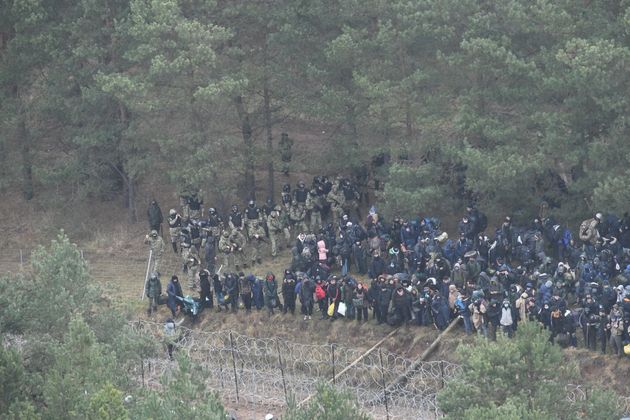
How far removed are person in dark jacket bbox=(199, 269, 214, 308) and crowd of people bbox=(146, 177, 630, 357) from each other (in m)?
0.02

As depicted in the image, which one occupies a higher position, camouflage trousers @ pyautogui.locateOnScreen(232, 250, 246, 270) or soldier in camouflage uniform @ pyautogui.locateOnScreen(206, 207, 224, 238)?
soldier in camouflage uniform @ pyautogui.locateOnScreen(206, 207, 224, 238)

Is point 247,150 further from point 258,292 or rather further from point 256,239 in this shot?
point 258,292

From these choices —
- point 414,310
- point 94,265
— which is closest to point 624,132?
point 414,310

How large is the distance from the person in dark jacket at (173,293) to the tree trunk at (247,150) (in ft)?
22.0

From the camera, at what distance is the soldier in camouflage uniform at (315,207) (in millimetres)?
47375

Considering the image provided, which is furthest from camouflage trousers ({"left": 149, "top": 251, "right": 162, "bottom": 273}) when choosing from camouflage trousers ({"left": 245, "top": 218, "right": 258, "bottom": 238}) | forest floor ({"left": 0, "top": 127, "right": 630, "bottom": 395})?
camouflage trousers ({"left": 245, "top": 218, "right": 258, "bottom": 238})

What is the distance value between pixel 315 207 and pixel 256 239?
75.7 inches

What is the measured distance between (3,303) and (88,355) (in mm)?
3008

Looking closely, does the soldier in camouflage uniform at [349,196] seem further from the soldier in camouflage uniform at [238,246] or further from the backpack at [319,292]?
the backpack at [319,292]

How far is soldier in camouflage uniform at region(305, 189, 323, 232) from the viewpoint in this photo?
4738cm

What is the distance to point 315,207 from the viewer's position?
4744cm

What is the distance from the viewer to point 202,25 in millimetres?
48438

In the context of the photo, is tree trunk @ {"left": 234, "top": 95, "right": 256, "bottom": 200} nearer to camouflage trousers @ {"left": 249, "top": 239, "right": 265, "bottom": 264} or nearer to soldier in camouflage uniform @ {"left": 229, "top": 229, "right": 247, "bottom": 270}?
camouflage trousers @ {"left": 249, "top": 239, "right": 265, "bottom": 264}

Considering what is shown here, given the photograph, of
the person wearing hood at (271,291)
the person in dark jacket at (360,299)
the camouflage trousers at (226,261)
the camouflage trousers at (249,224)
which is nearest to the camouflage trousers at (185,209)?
the camouflage trousers at (226,261)
